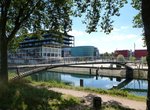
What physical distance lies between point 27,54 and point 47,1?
137 metres

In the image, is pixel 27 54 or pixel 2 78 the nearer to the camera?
pixel 2 78

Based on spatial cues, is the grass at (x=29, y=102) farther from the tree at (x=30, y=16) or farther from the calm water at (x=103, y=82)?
the calm water at (x=103, y=82)

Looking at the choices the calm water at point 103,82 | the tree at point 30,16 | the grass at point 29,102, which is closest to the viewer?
the grass at point 29,102

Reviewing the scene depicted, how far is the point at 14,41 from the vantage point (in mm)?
24484

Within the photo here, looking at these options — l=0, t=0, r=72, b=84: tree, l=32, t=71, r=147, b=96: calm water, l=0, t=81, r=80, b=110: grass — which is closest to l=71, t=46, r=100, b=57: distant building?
l=32, t=71, r=147, b=96: calm water

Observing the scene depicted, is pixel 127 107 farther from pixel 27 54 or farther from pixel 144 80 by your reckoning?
pixel 27 54

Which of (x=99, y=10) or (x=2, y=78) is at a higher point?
(x=99, y=10)

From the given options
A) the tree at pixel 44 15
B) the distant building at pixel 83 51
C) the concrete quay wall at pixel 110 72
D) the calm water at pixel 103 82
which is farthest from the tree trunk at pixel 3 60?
the distant building at pixel 83 51

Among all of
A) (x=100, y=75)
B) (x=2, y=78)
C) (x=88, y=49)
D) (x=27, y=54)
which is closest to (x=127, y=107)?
(x=2, y=78)

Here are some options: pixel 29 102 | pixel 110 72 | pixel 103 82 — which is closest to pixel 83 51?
pixel 110 72

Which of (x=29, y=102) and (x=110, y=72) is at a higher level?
(x=29, y=102)

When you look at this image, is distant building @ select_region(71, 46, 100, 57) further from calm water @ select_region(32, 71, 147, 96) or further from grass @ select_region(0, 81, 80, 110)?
grass @ select_region(0, 81, 80, 110)

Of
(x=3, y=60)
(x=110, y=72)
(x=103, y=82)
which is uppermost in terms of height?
(x=3, y=60)

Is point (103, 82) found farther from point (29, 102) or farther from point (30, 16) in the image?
point (29, 102)
